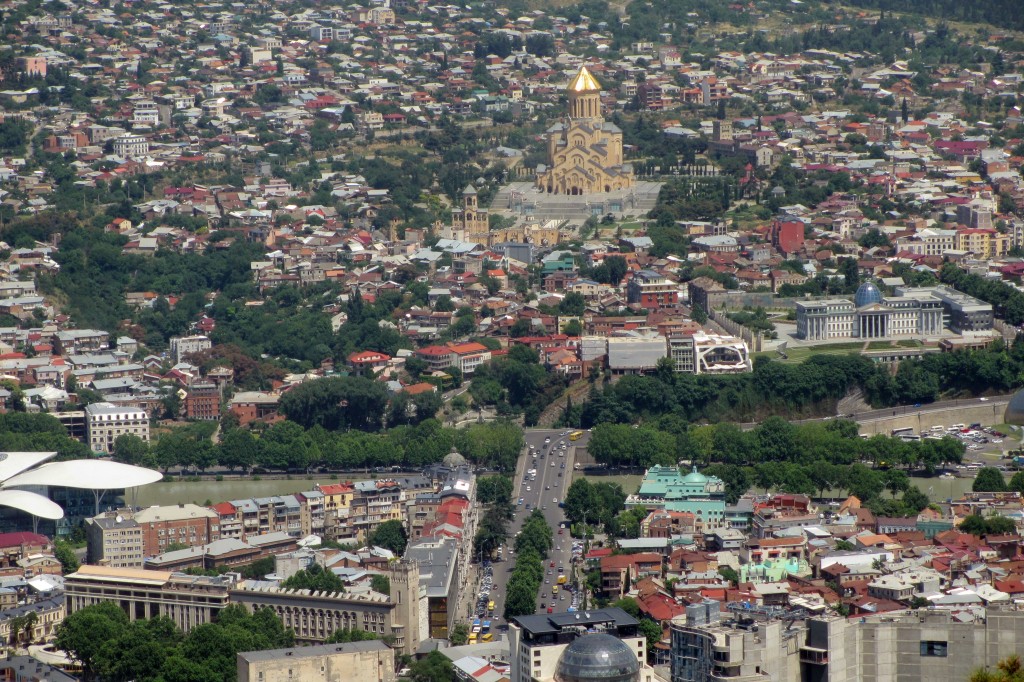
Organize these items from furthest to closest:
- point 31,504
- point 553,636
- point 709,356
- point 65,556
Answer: point 709,356
point 31,504
point 65,556
point 553,636

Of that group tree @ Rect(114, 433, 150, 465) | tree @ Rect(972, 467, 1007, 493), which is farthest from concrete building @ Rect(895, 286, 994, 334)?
tree @ Rect(114, 433, 150, 465)

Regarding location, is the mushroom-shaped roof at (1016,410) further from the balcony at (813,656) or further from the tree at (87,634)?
the balcony at (813,656)

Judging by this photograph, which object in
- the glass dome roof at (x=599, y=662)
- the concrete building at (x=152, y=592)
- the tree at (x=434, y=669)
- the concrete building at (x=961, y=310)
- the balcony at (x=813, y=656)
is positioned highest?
the balcony at (x=813, y=656)

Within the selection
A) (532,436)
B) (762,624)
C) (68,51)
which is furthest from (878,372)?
(68,51)

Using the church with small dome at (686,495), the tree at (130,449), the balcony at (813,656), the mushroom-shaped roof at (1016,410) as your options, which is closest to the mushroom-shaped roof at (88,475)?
the tree at (130,449)

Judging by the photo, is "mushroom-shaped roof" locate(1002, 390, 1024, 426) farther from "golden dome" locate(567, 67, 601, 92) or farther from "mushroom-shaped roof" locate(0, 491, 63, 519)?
"golden dome" locate(567, 67, 601, 92)

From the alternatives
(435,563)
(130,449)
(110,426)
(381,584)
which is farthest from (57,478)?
(435,563)

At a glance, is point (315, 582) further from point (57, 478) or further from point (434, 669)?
point (57, 478)
